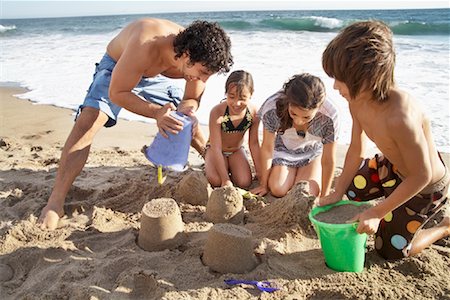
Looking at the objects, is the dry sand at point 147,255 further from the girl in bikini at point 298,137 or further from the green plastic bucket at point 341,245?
the girl in bikini at point 298,137

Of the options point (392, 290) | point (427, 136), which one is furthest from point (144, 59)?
point (392, 290)

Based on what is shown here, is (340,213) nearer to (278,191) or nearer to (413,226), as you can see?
(413,226)

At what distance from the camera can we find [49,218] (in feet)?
8.27

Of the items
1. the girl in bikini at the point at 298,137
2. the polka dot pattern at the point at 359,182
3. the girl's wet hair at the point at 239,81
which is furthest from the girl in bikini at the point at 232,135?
the polka dot pattern at the point at 359,182

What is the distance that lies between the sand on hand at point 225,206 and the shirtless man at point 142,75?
426 mm

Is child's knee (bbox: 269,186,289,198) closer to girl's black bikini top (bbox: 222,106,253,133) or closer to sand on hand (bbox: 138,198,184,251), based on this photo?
girl's black bikini top (bbox: 222,106,253,133)

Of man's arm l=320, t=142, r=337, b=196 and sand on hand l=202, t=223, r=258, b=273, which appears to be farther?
man's arm l=320, t=142, r=337, b=196

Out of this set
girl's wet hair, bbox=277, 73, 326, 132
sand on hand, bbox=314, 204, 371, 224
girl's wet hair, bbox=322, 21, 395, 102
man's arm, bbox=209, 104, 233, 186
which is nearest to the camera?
girl's wet hair, bbox=322, 21, 395, 102

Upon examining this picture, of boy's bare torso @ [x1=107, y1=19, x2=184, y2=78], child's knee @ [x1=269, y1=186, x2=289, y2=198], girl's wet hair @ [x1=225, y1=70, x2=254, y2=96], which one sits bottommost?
child's knee @ [x1=269, y1=186, x2=289, y2=198]

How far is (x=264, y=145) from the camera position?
9.87ft

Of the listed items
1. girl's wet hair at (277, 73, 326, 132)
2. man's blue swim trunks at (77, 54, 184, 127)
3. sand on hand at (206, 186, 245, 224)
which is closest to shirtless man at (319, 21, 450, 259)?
girl's wet hair at (277, 73, 326, 132)

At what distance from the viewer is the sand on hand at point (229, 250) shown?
2016mm

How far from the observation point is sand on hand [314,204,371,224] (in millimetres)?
2047

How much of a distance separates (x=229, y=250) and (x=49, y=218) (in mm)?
1163
